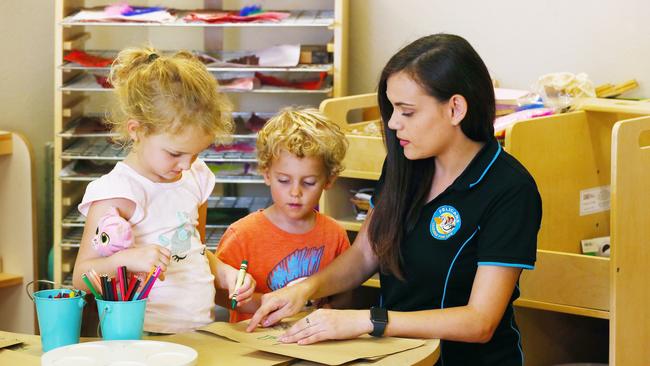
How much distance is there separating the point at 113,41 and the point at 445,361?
2310mm

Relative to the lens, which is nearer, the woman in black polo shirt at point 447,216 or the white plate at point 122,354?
the white plate at point 122,354

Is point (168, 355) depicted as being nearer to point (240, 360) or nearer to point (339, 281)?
point (240, 360)

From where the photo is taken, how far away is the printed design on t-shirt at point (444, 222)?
6.08 feet

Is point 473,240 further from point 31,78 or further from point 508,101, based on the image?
point 31,78

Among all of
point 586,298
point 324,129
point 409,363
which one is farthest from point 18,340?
point 586,298

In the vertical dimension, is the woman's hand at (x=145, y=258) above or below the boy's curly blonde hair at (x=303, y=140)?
below

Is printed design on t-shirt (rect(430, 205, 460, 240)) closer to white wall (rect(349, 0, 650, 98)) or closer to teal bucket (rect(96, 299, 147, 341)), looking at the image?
teal bucket (rect(96, 299, 147, 341))

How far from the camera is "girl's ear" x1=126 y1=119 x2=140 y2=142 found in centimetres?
169

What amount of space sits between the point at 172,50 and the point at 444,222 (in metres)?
2.07

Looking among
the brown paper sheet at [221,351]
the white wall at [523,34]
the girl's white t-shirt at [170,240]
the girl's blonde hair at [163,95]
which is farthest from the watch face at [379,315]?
the white wall at [523,34]

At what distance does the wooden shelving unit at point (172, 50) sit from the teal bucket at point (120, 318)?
1738 millimetres

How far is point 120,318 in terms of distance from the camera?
1.48m

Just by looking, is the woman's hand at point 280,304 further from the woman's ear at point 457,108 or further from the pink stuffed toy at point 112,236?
the woman's ear at point 457,108

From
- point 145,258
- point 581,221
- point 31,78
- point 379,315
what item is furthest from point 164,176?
point 31,78
